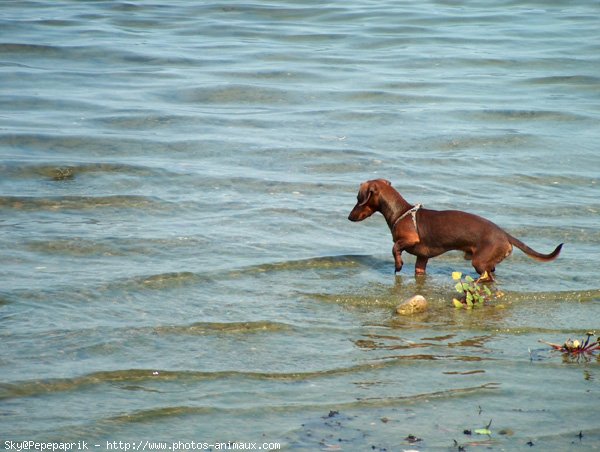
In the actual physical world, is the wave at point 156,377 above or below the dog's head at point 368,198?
below

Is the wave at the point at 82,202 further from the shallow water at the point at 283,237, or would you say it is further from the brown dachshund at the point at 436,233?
the brown dachshund at the point at 436,233

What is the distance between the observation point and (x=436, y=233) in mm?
8531

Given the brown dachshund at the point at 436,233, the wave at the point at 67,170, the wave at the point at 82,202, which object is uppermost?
the brown dachshund at the point at 436,233

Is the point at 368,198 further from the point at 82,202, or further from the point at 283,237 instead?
the point at 82,202

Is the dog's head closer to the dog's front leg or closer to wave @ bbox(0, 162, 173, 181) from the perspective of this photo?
the dog's front leg

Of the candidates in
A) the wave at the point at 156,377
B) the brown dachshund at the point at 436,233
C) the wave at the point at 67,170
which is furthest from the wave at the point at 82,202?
the wave at the point at 156,377

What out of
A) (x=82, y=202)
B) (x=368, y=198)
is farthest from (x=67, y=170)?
(x=368, y=198)

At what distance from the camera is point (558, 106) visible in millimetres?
15602

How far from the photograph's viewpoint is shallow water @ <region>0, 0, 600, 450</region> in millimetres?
5941

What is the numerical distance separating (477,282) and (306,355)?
199cm

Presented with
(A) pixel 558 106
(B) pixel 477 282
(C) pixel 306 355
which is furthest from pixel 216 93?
(C) pixel 306 355

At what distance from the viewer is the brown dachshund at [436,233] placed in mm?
8266

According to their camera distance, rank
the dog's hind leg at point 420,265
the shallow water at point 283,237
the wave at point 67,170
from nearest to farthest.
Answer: the shallow water at point 283,237 < the dog's hind leg at point 420,265 < the wave at point 67,170

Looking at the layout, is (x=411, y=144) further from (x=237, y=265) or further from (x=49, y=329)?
(x=49, y=329)
